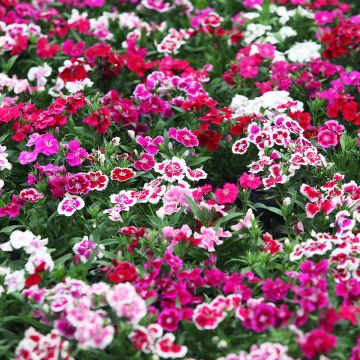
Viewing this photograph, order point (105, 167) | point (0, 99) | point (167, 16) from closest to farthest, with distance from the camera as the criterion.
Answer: point (105, 167), point (0, 99), point (167, 16)

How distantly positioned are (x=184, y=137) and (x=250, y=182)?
57cm

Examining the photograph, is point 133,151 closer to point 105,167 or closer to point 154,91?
point 105,167

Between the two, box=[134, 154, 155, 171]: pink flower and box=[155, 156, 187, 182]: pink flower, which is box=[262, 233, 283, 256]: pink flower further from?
box=[134, 154, 155, 171]: pink flower

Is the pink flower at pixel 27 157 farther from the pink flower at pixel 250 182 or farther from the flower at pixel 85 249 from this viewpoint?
the pink flower at pixel 250 182

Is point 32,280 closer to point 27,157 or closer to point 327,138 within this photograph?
point 27,157

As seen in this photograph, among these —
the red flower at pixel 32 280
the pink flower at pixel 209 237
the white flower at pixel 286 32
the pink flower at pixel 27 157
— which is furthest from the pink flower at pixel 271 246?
the white flower at pixel 286 32

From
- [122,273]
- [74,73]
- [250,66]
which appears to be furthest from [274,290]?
[74,73]

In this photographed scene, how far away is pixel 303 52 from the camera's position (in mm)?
5426

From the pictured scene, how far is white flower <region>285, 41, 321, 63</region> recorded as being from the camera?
5.38 meters

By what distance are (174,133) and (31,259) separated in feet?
4.26

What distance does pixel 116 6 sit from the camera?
261 inches

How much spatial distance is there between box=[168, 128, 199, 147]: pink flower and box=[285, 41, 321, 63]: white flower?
1.42 m

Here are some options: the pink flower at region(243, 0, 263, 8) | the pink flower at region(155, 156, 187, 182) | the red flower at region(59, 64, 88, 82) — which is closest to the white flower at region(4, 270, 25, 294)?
the pink flower at region(155, 156, 187, 182)

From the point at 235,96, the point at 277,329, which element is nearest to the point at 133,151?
the point at 235,96
